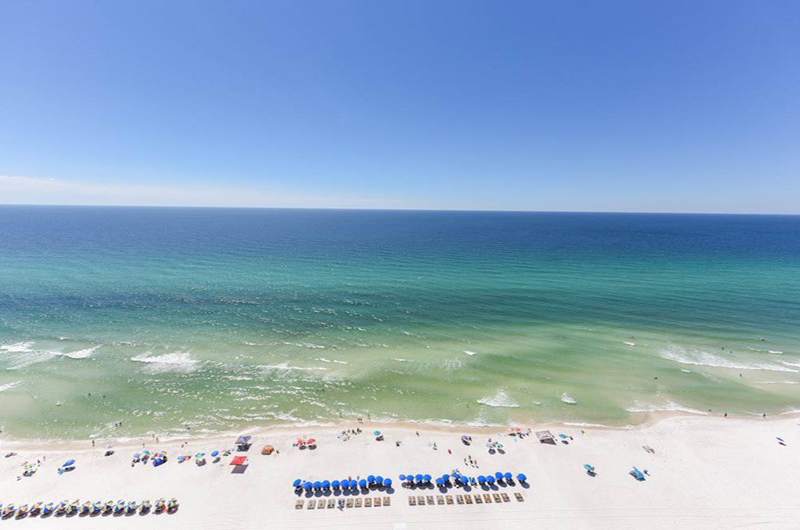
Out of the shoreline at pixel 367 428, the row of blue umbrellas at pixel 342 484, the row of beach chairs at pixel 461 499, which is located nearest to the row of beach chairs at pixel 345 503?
the row of blue umbrellas at pixel 342 484

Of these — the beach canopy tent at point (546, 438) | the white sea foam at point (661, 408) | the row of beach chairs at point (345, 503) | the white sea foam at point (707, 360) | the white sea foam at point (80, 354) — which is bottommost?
the row of beach chairs at point (345, 503)

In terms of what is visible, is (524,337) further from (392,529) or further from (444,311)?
(392,529)

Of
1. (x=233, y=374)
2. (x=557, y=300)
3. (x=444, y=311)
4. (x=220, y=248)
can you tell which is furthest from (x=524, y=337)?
(x=220, y=248)

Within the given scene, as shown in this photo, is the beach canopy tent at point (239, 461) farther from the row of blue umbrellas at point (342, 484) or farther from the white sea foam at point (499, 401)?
the white sea foam at point (499, 401)

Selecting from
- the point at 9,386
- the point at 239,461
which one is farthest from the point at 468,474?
the point at 9,386

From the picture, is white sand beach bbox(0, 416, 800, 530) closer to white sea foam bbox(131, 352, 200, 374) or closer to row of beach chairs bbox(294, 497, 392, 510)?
row of beach chairs bbox(294, 497, 392, 510)
